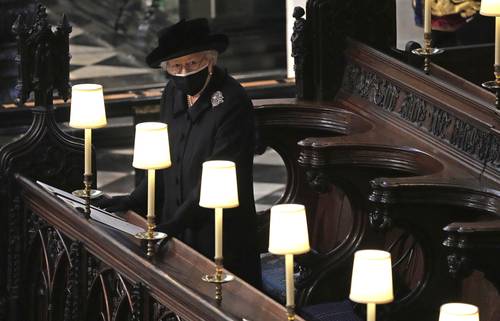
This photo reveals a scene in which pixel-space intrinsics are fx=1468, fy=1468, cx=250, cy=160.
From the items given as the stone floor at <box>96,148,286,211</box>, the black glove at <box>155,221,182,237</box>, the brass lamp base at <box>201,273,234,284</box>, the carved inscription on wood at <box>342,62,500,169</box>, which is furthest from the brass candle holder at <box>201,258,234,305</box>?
the stone floor at <box>96,148,286,211</box>

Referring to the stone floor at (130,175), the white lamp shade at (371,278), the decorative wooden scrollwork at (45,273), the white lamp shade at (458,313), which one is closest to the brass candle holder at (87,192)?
the decorative wooden scrollwork at (45,273)

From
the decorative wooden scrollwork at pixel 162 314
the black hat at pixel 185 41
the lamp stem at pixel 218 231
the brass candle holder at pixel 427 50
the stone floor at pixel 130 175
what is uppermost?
the black hat at pixel 185 41

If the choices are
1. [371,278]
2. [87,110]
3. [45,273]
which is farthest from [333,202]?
[371,278]

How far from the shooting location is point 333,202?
7.64 meters

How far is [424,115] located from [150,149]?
172 centimetres

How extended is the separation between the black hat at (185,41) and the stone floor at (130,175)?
415 cm

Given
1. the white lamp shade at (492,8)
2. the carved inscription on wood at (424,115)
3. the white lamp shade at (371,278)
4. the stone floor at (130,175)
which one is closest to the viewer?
the white lamp shade at (371,278)

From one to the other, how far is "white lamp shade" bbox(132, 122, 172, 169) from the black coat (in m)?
0.58

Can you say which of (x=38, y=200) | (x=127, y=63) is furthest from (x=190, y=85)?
(x=127, y=63)

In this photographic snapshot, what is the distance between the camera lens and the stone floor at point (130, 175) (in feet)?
36.2

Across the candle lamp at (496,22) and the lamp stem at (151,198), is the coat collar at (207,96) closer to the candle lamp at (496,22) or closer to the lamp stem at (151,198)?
the lamp stem at (151,198)

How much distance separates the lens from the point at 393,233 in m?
7.16

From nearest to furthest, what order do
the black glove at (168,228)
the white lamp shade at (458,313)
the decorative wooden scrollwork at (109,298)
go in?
the white lamp shade at (458,313) → the decorative wooden scrollwork at (109,298) → the black glove at (168,228)

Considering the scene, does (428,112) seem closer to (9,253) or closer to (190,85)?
(190,85)
